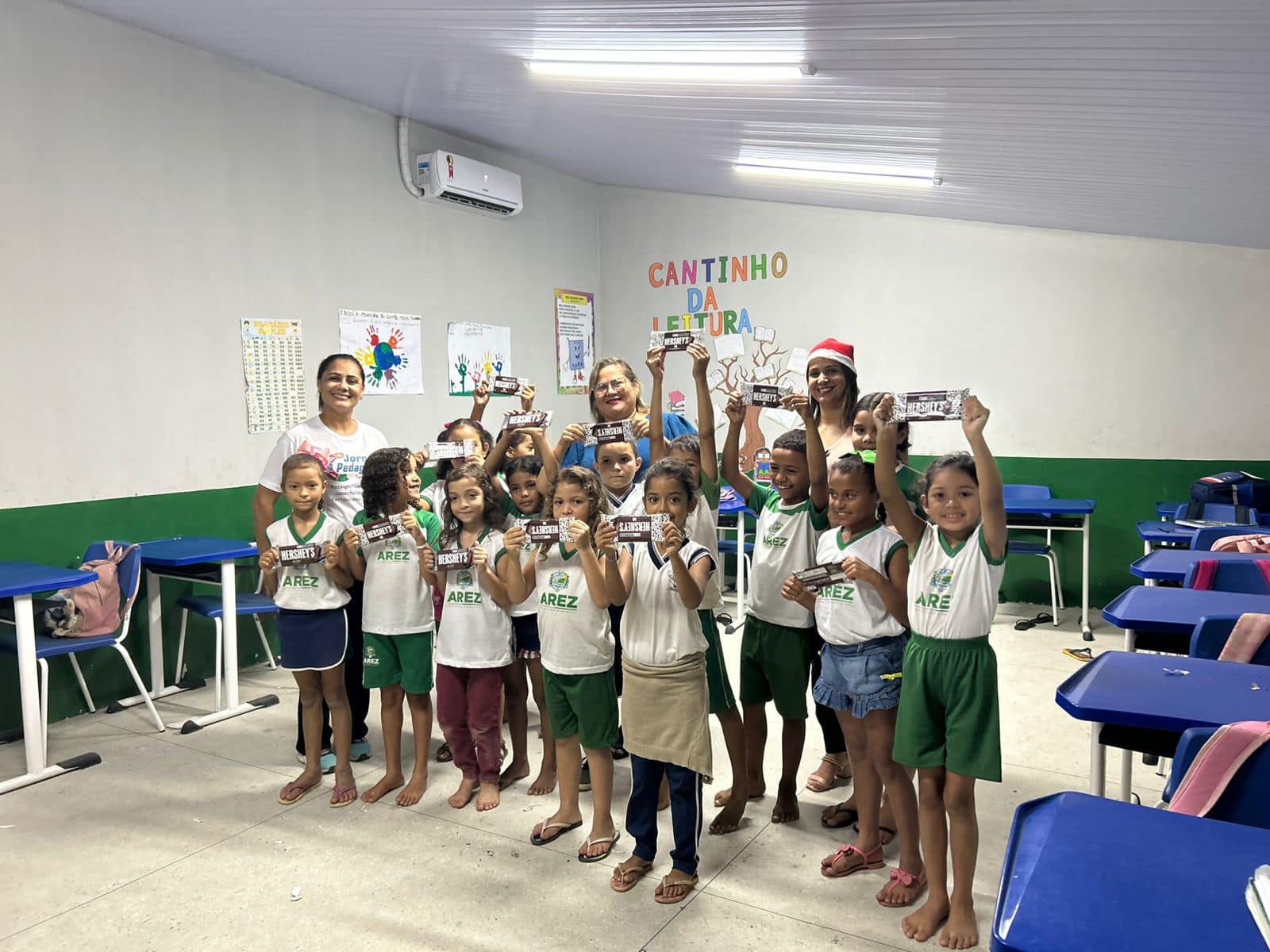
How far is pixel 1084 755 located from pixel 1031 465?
2.99m

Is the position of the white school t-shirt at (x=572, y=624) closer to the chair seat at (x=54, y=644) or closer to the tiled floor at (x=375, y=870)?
the tiled floor at (x=375, y=870)

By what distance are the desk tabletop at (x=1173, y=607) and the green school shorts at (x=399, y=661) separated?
2.05 meters

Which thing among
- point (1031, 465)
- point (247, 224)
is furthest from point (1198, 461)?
point (247, 224)

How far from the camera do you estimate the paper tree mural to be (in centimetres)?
658

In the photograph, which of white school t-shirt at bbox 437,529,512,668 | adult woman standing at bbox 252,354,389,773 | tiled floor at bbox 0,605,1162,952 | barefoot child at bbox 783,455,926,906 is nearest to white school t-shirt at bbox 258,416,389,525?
adult woman standing at bbox 252,354,389,773

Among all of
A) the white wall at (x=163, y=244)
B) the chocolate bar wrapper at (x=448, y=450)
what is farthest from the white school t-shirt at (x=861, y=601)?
the white wall at (x=163, y=244)

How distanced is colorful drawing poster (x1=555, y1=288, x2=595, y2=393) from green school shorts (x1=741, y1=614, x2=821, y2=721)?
434 centimetres

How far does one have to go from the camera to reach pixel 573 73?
3.74m

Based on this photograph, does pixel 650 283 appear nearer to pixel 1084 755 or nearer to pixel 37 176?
pixel 37 176

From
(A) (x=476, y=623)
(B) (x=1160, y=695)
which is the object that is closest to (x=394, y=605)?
(A) (x=476, y=623)

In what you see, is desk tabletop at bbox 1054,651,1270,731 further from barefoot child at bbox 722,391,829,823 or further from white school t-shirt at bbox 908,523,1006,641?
Answer: barefoot child at bbox 722,391,829,823

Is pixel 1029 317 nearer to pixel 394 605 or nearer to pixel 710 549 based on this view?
pixel 710 549

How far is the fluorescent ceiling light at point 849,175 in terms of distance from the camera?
455cm

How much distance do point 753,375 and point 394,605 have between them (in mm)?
4326
